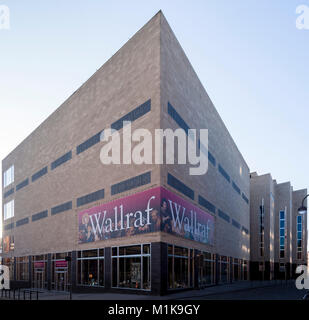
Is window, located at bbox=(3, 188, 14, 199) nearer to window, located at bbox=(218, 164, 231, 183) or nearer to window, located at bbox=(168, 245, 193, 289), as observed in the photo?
window, located at bbox=(218, 164, 231, 183)

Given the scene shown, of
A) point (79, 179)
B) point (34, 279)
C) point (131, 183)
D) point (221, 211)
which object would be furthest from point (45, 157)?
point (221, 211)

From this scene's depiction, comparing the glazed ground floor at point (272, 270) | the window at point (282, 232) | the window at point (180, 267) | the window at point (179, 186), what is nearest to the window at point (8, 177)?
the window at point (179, 186)

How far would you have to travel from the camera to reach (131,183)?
33.4 metres

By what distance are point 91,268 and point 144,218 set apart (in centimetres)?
1078

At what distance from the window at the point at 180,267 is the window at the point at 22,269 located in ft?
94.0

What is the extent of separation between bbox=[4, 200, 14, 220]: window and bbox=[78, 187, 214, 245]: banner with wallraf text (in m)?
29.1

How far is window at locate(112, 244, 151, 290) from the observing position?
30216mm

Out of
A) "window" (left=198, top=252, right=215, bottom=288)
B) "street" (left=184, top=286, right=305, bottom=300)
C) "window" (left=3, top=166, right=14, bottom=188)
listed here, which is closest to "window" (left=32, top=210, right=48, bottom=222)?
"window" (left=3, top=166, right=14, bottom=188)

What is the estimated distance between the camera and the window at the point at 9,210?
64887 mm

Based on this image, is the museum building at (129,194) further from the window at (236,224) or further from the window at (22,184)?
the window at (22,184)
